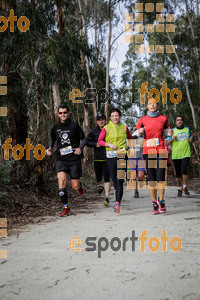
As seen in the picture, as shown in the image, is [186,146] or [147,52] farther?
[147,52]

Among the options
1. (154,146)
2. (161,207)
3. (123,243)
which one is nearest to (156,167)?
(154,146)

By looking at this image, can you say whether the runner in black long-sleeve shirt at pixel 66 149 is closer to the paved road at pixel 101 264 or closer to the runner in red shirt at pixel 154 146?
the runner in red shirt at pixel 154 146

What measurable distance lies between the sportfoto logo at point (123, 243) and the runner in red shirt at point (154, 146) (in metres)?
1.90

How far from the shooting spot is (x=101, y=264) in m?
3.40

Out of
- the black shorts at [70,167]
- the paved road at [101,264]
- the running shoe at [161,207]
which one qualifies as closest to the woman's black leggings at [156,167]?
the running shoe at [161,207]

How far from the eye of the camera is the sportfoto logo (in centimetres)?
391

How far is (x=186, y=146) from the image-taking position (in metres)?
9.34

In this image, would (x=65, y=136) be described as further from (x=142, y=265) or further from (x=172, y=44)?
(x=172, y=44)

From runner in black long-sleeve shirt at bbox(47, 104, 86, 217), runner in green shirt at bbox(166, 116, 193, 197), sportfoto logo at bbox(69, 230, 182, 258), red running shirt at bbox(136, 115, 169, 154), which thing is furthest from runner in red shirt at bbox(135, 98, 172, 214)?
runner in green shirt at bbox(166, 116, 193, 197)

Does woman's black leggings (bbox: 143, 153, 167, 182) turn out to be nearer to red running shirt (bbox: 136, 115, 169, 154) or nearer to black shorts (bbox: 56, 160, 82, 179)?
red running shirt (bbox: 136, 115, 169, 154)

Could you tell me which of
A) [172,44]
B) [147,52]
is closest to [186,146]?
[172,44]

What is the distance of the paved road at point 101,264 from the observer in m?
2.76

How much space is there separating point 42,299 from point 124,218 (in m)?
3.36

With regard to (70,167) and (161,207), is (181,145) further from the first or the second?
(70,167)
